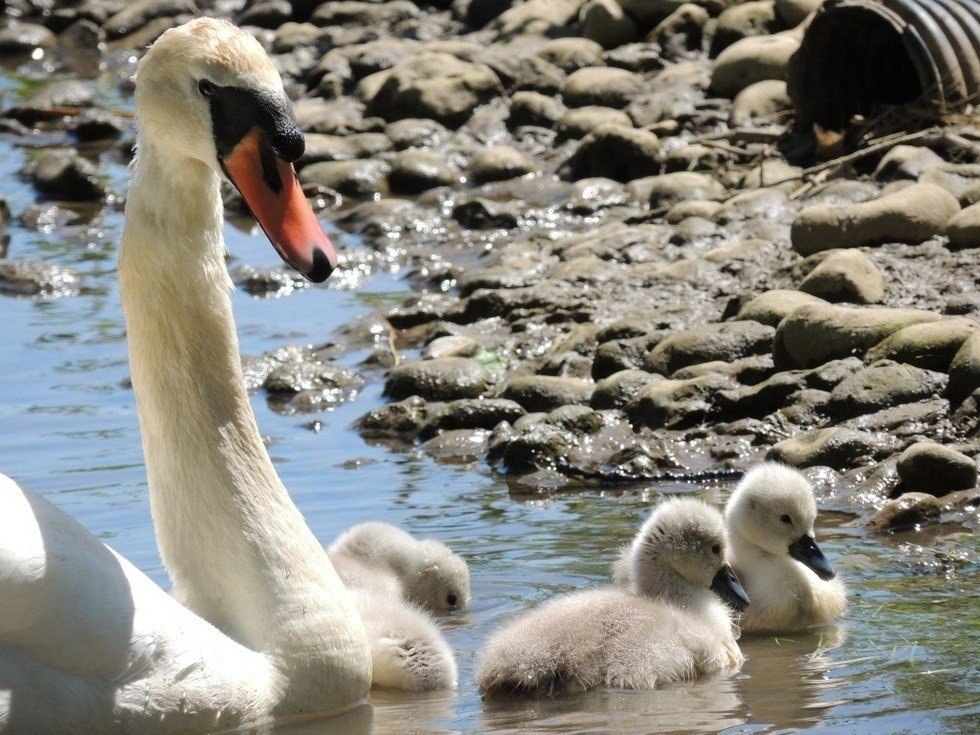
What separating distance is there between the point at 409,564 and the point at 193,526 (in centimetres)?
169

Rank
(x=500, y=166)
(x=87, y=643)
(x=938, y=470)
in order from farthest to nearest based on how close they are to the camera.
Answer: (x=500, y=166) < (x=938, y=470) < (x=87, y=643)

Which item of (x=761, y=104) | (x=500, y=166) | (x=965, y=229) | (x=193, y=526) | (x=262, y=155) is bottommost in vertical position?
(x=500, y=166)

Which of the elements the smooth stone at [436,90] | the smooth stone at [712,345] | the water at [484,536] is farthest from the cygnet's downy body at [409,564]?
the smooth stone at [436,90]

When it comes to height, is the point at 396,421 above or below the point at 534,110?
below

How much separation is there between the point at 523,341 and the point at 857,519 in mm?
3709

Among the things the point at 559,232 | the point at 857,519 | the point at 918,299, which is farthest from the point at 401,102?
the point at 857,519

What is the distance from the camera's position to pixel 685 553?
593 centimetres

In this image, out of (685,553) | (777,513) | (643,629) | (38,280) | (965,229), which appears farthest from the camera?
(38,280)

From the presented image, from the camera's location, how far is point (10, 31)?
25.8 m

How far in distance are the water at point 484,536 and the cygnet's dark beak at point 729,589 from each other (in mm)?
175

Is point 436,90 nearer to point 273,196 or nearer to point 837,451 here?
point 837,451

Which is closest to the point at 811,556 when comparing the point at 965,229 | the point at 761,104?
the point at 965,229

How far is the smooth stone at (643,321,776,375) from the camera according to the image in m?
9.07

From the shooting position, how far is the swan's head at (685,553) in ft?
19.4
